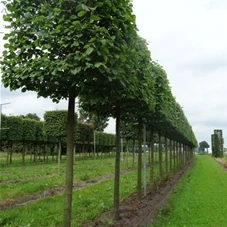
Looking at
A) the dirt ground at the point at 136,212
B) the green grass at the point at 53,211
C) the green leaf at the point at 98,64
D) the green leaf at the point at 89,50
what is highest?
the green leaf at the point at 89,50

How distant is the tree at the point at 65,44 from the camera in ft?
11.5

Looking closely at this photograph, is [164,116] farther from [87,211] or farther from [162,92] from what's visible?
[87,211]

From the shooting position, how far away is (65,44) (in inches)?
141

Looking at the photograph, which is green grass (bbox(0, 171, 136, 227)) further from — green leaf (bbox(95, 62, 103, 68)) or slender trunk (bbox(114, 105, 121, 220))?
green leaf (bbox(95, 62, 103, 68))

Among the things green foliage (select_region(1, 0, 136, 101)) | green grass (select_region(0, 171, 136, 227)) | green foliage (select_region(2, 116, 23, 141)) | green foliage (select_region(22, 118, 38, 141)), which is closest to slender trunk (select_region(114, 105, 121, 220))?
green grass (select_region(0, 171, 136, 227))

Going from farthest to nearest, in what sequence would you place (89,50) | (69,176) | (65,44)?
1. (69,176)
2. (65,44)
3. (89,50)

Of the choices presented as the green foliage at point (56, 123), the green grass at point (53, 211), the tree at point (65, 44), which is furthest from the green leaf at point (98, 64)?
the green foliage at point (56, 123)

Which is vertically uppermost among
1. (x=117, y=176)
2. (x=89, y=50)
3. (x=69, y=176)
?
(x=89, y=50)

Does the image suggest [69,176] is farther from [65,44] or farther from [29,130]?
[29,130]

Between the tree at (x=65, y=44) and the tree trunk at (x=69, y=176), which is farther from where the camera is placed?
the tree trunk at (x=69, y=176)

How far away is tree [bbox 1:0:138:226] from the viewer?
3498mm

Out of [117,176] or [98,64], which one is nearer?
[98,64]

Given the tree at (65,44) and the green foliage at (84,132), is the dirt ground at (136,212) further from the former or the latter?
the green foliage at (84,132)

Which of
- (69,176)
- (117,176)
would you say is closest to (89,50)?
(69,176)
